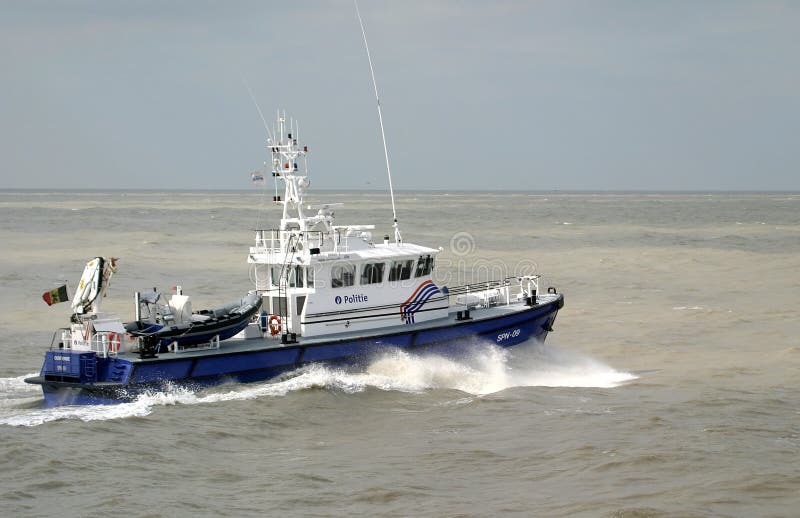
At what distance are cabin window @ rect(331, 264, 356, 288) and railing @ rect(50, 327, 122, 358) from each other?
4157mm

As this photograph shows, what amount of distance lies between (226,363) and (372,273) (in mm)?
3744

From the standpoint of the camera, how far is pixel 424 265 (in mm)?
19766

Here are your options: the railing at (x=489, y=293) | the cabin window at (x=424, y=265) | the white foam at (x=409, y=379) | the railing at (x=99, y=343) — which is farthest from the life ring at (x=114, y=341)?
the railing at (x=489, y=293)

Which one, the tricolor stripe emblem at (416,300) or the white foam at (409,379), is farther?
the tricolor stripe emblem at (416,300)

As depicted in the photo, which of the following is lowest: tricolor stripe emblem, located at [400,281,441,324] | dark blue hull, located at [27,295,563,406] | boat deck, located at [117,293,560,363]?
dark blue hull, located at [27,295,563,406]

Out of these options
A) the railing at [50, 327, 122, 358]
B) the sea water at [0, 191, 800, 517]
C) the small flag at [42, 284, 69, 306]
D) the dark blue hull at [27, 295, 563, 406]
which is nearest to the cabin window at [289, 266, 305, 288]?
the dark blue hull at [27, 295, 563, 406]

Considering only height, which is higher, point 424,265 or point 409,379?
point 424,265

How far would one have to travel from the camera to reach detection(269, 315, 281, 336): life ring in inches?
709

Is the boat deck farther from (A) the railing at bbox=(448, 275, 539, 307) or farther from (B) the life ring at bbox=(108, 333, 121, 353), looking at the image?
(A) the railing at bbox=(448, 275, 539, 307)

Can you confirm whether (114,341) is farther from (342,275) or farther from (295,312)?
(342,275)

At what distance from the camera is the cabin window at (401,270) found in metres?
19.1

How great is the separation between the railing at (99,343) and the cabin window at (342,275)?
13.6 feet

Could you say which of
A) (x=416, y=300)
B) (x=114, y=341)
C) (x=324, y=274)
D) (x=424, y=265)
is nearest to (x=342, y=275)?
(x=324, y=274)

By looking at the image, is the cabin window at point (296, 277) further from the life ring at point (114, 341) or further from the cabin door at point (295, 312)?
the life ring at point (114, 341)
